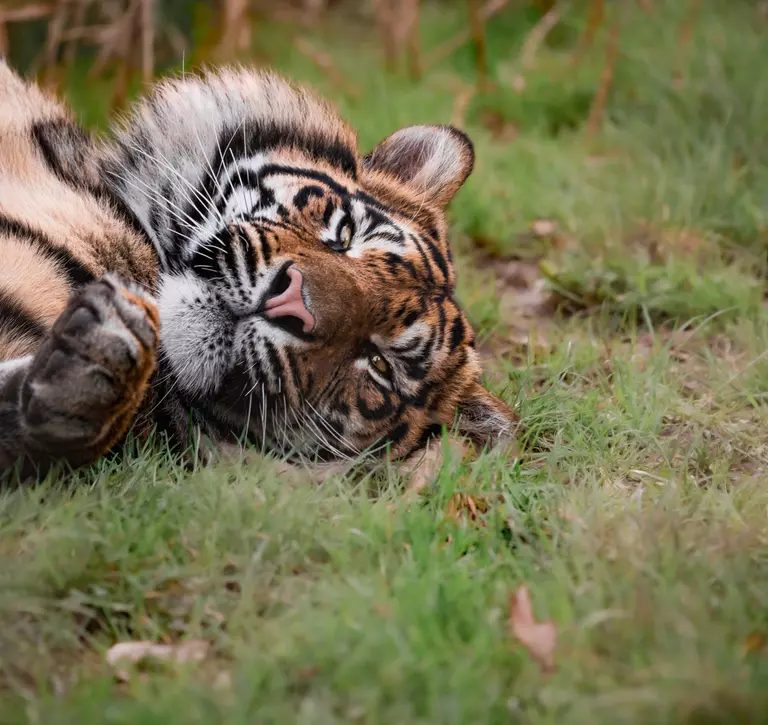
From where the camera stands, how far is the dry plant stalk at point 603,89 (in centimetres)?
531

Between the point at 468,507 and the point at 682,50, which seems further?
the point at 682,50

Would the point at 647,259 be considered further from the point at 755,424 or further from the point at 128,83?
the point at 128,83

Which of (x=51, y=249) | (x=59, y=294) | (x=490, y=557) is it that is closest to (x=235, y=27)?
(x=51, y=249)

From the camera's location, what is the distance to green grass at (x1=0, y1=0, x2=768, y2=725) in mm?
1772

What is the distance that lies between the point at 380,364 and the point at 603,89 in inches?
130

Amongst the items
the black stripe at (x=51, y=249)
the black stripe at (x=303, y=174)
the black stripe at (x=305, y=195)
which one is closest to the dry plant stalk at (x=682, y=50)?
the black stripe at (x=303, y=174)

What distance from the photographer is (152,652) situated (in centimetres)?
197

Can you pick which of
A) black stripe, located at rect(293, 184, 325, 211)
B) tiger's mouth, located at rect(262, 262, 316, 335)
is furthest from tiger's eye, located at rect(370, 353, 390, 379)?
black stripe, located at rect(293, 184, 325, 211)

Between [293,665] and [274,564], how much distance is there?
1.31 ft

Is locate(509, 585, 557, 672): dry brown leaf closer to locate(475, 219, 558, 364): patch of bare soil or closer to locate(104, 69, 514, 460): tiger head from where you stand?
locate(104, 69, 514, 460): tiger head

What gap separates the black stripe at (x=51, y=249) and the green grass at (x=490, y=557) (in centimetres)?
60

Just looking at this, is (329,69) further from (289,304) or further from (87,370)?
(87,370)

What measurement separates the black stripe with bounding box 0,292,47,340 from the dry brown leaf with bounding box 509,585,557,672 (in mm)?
1536

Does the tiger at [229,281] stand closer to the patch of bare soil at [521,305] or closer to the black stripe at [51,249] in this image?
the black stripe at [51,249]
